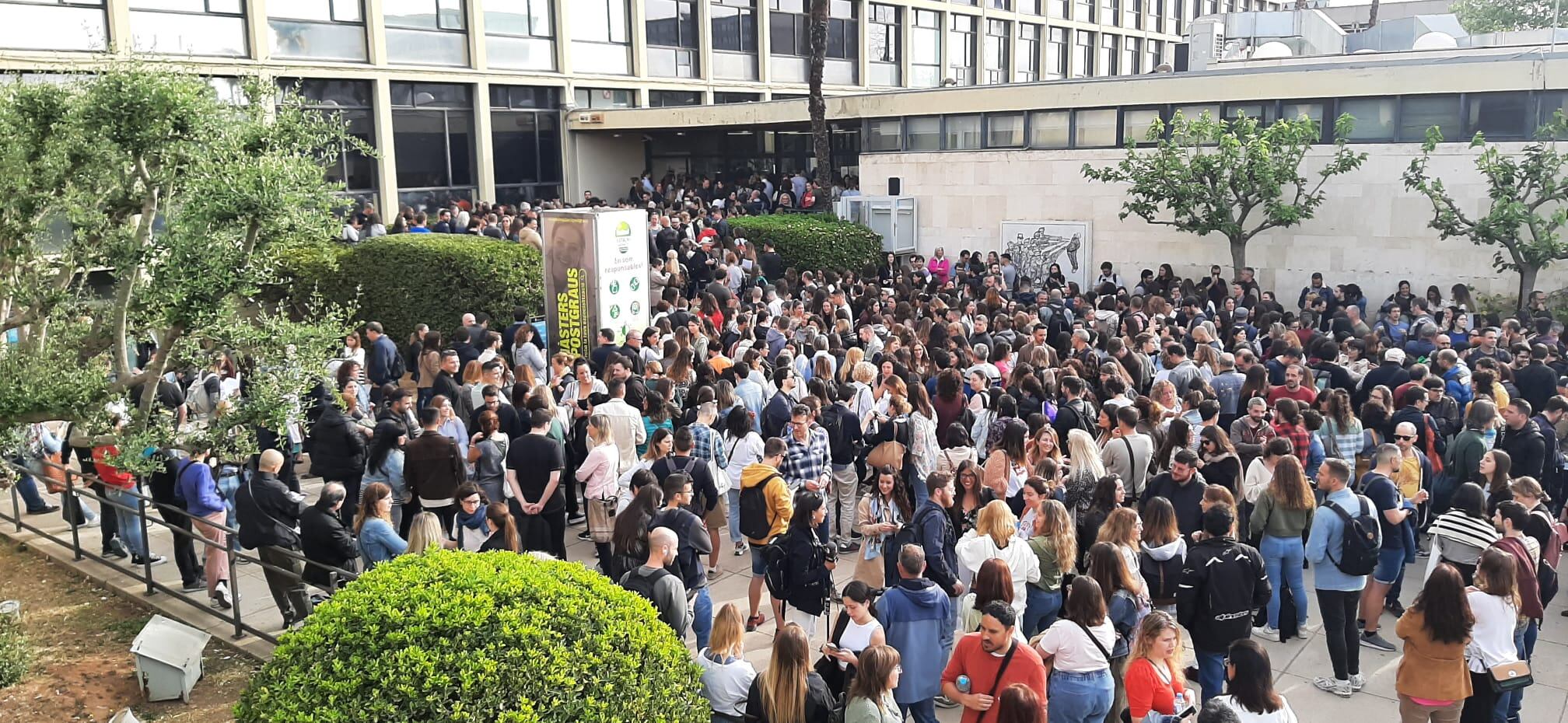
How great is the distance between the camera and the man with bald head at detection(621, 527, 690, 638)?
6695 millimetres

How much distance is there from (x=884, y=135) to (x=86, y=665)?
63.2 ft

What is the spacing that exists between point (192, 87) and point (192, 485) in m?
3.61

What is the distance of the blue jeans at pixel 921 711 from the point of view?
645 centimetres

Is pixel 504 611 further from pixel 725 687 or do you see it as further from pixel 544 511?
pixel 544 511

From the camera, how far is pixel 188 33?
23156 mm

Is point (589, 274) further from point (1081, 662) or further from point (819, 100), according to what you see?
point (819, 100)

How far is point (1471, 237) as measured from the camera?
1636 centimetres

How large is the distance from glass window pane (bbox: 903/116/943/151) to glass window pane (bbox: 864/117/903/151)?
0.21 meters

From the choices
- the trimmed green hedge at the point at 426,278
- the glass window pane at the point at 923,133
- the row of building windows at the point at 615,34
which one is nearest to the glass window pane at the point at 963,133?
the glass window pane at the point at 923,133

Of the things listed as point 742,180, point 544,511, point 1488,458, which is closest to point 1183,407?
point 1488,458

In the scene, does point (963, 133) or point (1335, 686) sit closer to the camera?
point (1335, 686)

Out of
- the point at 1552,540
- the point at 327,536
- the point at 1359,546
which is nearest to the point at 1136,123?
the point at 1552,540

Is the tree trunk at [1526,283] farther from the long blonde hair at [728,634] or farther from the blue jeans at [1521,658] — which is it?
the long blonde hair at [728,634]

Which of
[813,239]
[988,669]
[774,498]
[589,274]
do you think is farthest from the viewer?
[813,239]
